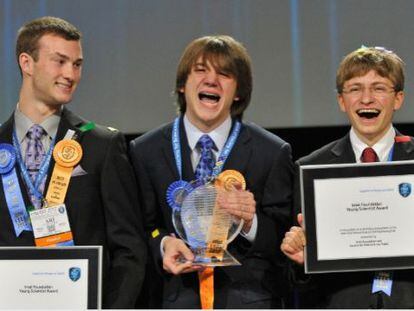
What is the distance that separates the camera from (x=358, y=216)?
2.71 metres

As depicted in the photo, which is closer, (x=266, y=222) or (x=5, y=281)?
(x=5, y=281)

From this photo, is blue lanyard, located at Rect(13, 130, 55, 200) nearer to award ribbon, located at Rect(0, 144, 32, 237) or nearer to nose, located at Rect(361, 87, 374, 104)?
award ribbon, located at Rect(0, 144, 32, 237)

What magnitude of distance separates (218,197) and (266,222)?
0.84ft

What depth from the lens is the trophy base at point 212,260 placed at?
2.68 metres

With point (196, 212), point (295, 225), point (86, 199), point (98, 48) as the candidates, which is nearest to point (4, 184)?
point (86, 199)

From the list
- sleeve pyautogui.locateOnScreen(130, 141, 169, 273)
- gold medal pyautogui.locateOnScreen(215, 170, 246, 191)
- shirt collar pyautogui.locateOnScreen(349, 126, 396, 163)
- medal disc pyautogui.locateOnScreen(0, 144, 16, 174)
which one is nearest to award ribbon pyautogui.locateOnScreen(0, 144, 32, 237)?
medal disc pyautogui.locateOnScreen(0, 144, 16, 174)

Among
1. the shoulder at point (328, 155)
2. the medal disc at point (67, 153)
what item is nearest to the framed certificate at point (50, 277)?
the medal disc at point (67, 153)

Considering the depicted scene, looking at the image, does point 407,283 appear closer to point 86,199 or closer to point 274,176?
point 274,176

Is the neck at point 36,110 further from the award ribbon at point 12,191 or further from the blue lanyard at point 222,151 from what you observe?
the blue lanyard at point 222,151

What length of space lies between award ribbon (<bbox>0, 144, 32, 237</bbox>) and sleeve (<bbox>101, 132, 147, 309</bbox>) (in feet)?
0.94

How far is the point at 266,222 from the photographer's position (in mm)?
2922

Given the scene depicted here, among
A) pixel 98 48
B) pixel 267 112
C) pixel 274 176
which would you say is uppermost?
pixel 98 48

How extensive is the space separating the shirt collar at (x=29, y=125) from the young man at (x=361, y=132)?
0.91 m

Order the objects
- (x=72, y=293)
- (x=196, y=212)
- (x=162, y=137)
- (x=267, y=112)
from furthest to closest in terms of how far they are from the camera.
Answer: (x=267, y=112) < (x=162, y=137) < (x=196, y=212) < (x=72, y=293)
